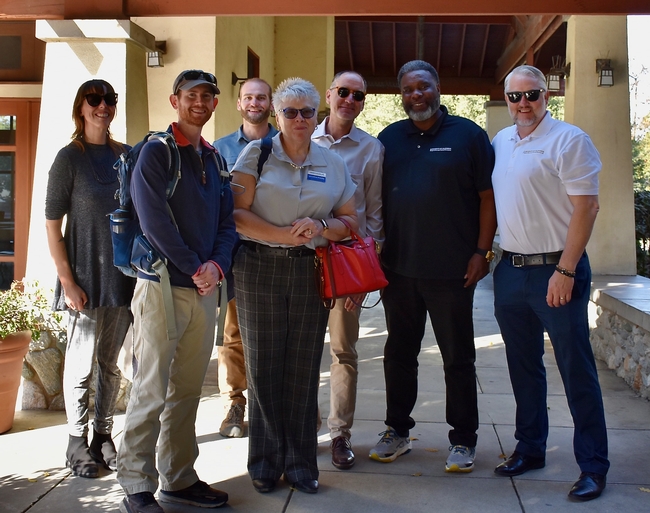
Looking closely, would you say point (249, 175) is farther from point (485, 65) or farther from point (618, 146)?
point (485, 65)

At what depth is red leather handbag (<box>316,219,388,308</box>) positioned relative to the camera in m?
3.61

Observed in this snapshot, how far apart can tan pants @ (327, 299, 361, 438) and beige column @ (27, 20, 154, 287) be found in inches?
83.0

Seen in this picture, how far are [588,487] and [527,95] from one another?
1.99 m

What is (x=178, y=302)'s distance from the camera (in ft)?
11.0

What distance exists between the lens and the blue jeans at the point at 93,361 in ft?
12.9

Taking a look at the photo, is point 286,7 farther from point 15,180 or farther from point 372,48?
point 372,48

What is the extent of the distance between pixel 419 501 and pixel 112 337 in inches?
72.8

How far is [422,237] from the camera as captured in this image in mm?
3932

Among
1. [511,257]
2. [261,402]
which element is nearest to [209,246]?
[261,402]

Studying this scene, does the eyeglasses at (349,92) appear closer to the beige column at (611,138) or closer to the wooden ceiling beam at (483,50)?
the beige column at (611,138)

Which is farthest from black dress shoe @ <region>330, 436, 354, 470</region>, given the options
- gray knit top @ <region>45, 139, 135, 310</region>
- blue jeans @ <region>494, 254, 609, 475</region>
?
gray knit top @ <region>45, 139, 135, 310</region>

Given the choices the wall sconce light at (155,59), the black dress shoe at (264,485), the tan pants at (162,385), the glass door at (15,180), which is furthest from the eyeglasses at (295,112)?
the glass door at (15,180)

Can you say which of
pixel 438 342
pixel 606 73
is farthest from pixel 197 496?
pixel 606 73

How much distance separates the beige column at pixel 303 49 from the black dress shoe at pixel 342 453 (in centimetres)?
855
